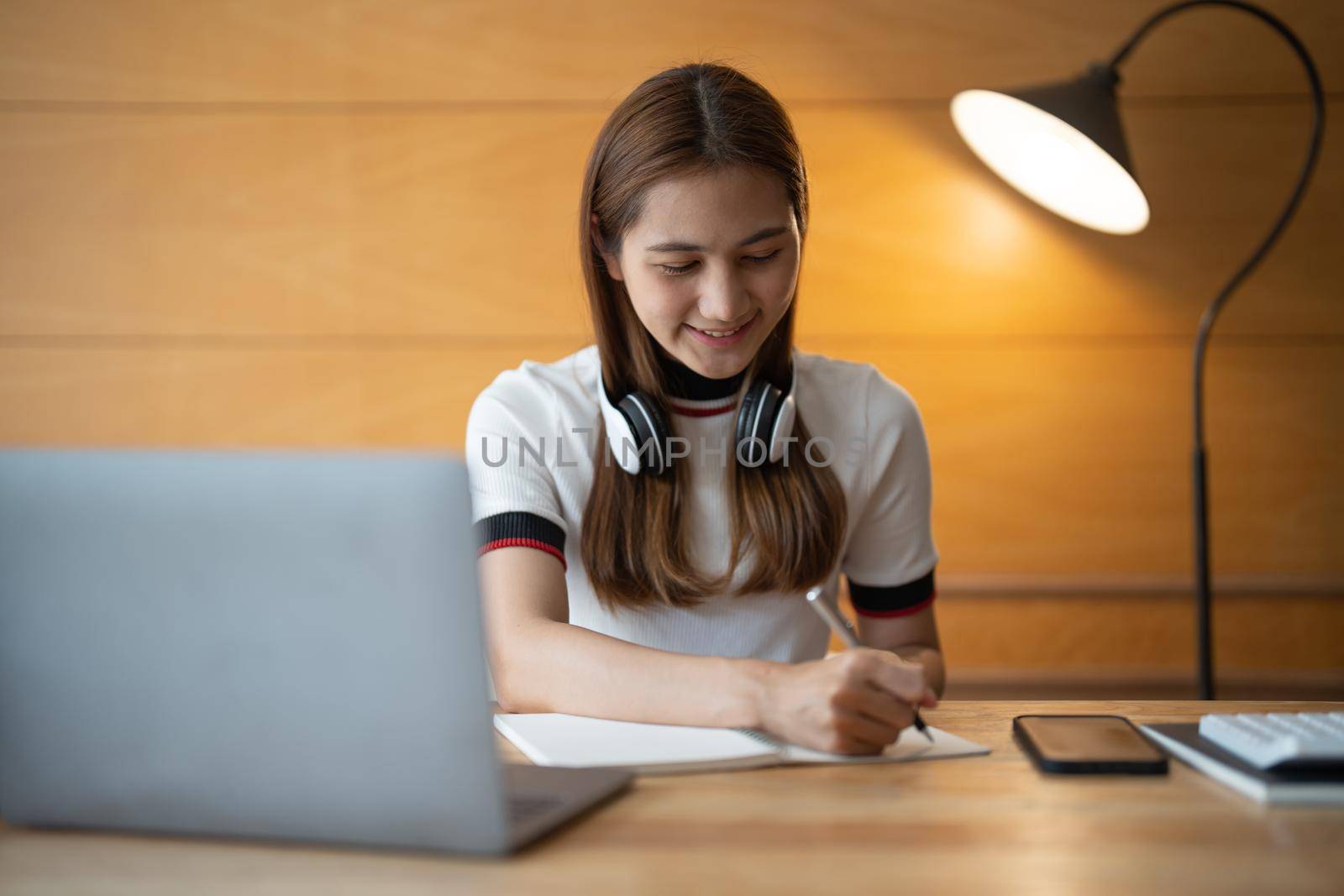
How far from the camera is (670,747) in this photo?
37.1 inches

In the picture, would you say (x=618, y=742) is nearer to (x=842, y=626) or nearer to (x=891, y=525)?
(x=842, y=626)

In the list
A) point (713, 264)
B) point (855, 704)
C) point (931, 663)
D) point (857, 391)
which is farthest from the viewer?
point (857, 391)

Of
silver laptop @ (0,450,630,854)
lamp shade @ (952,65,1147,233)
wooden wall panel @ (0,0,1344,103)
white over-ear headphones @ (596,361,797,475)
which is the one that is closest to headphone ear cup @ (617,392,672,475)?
white over-ear headphones @ (596,361,797,475)

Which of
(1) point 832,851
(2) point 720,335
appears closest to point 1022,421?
(2) point 720,335

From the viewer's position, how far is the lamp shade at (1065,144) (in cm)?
185

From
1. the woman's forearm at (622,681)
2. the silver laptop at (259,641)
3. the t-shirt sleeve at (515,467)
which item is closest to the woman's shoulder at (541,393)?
the t-shirt sleeve at (515,467)

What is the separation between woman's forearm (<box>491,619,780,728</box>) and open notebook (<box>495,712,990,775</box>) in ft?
0.05

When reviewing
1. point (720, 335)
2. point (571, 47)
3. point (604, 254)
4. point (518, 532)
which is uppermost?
point (571, 47)

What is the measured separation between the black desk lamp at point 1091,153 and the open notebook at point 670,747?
118 cm

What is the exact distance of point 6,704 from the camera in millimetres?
734

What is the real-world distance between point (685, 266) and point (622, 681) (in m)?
0.51

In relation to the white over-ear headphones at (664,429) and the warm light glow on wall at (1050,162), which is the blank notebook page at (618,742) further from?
the warm light glow on wall at (1050,162)

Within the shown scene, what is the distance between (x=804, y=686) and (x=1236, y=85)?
183 centimetres

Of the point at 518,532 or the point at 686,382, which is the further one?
the point at 686,382
